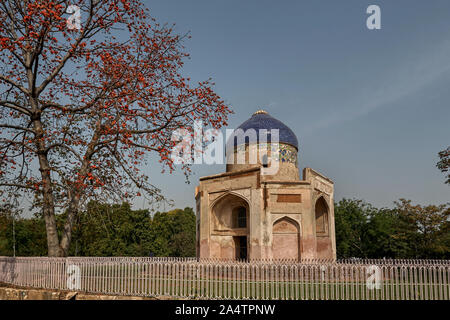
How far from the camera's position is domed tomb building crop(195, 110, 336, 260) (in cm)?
1642

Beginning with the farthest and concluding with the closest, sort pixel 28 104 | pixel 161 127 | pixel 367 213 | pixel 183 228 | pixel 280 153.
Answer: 1. pixel 183 228
2. pixel 367 213
3. pixel 280 153
4. pixel 28 104
5. pixel 161 127

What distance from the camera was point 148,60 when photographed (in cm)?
1023

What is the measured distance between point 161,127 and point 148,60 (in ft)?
6.70

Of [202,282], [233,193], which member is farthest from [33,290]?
[233,193]

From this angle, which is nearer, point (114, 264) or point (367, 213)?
point (114, 264)

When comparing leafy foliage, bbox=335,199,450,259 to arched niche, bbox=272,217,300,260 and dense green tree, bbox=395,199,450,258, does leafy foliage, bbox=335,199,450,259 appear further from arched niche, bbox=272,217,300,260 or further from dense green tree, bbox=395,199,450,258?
arched niche, bbox=272,217,300,260

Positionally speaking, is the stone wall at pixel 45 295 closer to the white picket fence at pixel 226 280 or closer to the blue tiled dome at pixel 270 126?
the white picket fence at pixel 226 280

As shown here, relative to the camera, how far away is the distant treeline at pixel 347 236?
26641 millimetres

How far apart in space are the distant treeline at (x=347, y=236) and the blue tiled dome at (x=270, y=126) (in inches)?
395

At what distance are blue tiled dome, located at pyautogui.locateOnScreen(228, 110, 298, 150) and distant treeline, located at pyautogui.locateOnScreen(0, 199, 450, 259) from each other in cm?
1005

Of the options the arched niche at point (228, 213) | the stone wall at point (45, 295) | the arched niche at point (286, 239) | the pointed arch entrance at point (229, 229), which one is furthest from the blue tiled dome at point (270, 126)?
the stone wall at point (45, 295)

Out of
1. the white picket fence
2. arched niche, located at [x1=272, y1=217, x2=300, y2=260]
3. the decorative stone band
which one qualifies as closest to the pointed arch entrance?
arched niche, located at [x1=272, y1=217, x2=300, y2=260]

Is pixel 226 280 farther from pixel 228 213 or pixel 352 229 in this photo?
pixel 352 229

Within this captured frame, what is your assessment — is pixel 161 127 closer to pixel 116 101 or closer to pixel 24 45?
pixel 116 101
